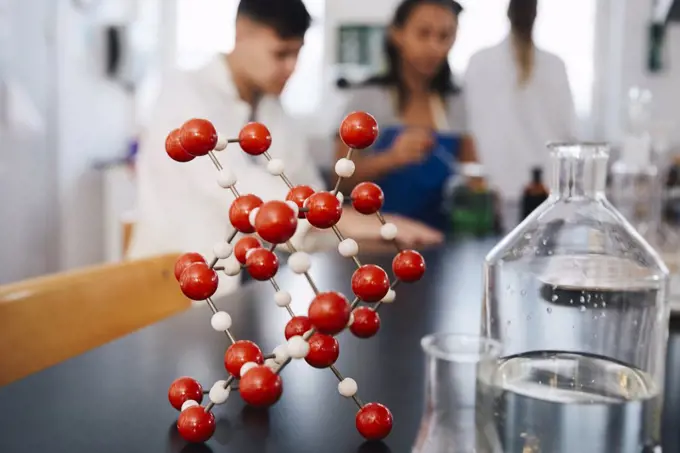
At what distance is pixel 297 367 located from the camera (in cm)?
61

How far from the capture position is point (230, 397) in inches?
20.8

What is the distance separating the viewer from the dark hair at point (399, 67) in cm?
230

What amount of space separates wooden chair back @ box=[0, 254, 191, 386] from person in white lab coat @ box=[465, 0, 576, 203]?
2027 mm

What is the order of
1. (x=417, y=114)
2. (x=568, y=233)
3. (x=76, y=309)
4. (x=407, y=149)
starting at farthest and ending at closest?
(x=417, y=114), (x=407, y=149), (x=76, y=309), (x=568, y=233)

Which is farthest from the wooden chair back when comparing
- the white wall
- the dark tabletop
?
the white wall

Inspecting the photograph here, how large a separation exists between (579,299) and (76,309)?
590mm

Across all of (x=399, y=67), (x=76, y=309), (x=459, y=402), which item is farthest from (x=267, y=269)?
(x=399, y=67)

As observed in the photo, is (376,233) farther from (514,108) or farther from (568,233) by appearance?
(514,108)

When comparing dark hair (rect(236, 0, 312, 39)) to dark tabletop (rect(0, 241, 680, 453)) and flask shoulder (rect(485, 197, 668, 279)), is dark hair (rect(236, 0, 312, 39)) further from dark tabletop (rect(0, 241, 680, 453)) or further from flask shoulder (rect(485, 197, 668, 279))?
flask shoulder (rect(485, 197, 668, 279))

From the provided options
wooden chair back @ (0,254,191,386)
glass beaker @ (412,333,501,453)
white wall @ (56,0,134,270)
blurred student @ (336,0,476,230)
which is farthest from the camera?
white wall @ (56,0,134,270)

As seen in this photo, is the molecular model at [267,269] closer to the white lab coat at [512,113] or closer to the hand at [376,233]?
the hand at [376,233]

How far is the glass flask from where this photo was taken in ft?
1.43

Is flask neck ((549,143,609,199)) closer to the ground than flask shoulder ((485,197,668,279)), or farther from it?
farther from it

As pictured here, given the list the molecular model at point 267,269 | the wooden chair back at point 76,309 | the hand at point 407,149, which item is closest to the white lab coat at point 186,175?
the hand at point 407,149
